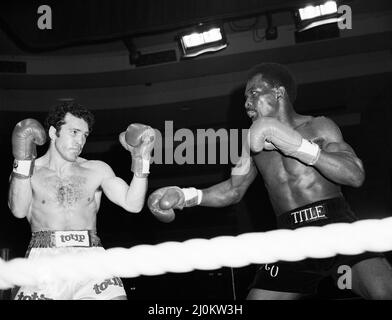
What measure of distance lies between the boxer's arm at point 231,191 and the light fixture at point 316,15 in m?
2.31

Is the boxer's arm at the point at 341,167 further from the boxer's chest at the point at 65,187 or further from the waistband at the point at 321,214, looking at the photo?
the boxer's chest at the point at 65,187

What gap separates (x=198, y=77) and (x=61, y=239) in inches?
172

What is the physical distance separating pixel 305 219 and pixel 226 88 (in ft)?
13.5

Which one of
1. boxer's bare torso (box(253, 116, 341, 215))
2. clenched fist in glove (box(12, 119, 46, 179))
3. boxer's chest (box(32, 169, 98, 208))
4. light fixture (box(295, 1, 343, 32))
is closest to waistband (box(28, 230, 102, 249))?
boxer's chest (box(32, 169, 98, 208))

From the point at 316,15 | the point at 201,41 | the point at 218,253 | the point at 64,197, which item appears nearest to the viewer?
the point at 218,253

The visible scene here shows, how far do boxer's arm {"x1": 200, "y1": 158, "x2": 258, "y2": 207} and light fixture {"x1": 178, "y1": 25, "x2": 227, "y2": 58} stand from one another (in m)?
2.35

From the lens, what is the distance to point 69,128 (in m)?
2.53

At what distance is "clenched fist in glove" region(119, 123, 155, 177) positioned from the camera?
2.46 m

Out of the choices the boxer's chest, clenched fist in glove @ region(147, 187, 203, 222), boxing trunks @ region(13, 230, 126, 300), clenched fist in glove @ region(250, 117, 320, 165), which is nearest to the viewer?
boxing trunks @ region(13, 230, 126, 300)
